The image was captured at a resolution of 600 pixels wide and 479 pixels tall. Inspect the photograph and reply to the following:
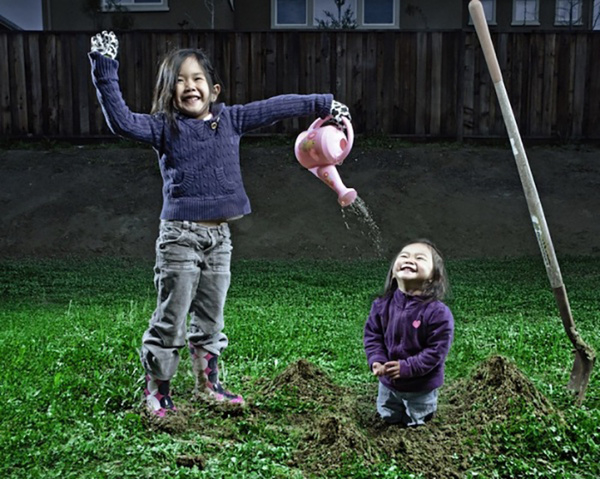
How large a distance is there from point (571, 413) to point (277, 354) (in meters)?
1.92

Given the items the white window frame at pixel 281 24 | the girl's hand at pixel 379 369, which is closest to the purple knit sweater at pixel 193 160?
the girl's hand at pixel 379 369

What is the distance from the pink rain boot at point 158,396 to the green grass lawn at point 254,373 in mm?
91

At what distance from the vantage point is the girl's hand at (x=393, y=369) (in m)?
3.50

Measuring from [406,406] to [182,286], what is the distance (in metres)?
1.15

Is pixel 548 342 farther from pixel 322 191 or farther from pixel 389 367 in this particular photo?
pixel 322 191

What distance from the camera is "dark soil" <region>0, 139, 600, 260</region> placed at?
33.8 feet

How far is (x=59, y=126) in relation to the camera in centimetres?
1369

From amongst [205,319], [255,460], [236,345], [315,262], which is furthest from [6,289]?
[255,460]

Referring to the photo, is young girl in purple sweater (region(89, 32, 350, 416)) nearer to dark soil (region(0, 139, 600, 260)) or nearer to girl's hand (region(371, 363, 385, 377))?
girl's hand (region(371, 363, 385, 377))

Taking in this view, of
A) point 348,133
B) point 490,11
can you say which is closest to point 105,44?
point 348,133

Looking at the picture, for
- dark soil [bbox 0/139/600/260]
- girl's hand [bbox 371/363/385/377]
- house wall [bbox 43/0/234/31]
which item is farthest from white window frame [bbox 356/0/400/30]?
girl's hand [bbox 371/363/385/377]

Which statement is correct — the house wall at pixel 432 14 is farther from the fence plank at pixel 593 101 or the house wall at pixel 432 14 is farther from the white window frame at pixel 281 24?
the fence plank at pixel 593 101

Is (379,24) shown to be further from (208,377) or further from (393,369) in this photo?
(393,369)

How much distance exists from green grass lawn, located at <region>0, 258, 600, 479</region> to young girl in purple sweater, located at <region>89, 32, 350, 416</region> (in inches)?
16.1
